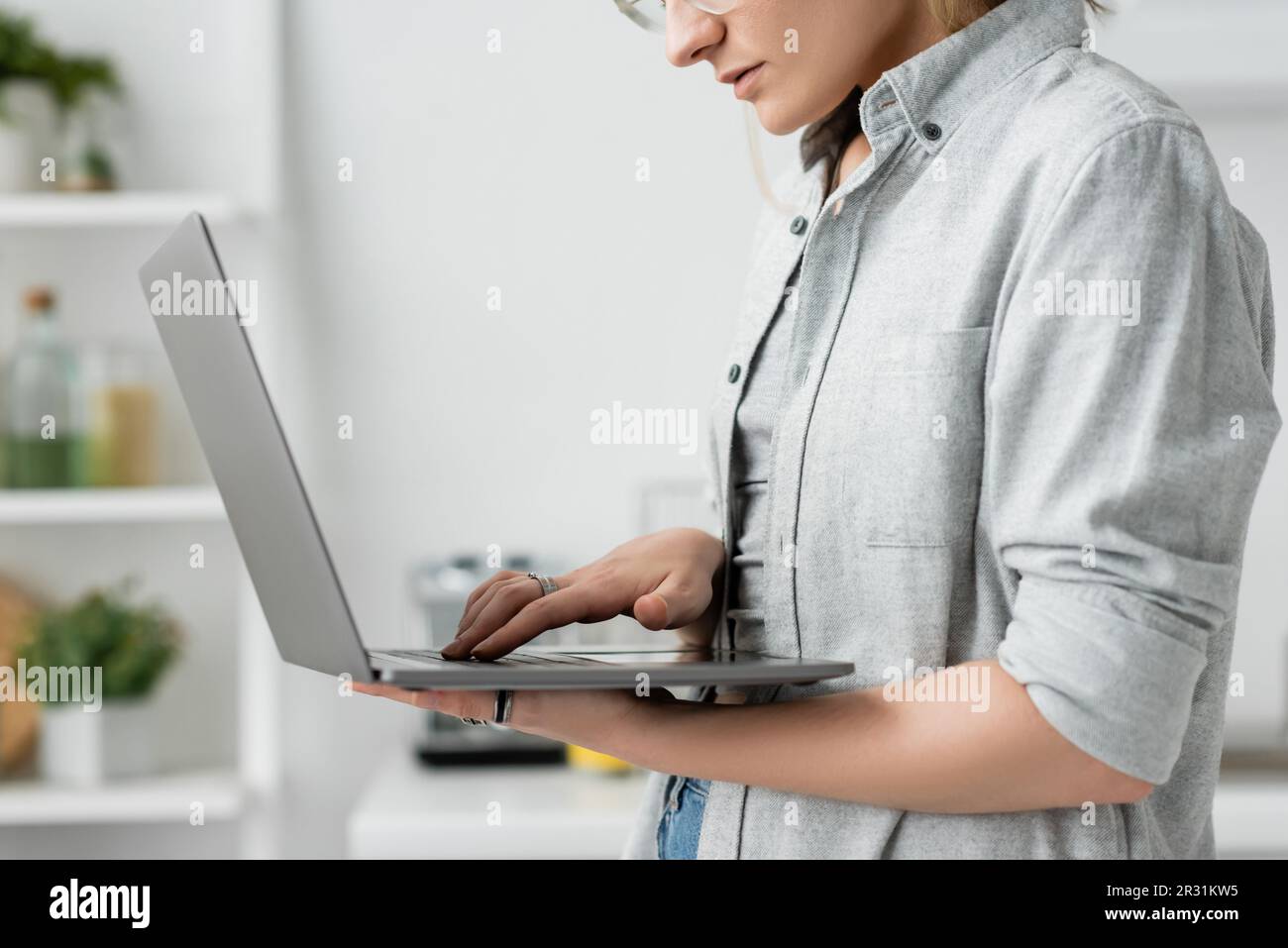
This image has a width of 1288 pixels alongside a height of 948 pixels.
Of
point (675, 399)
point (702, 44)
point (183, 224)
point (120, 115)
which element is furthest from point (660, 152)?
point (183, 224)

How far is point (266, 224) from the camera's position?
1775 mm

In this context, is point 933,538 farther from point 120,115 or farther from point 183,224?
point 120,115

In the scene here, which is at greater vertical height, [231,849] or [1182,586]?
[1182,586]

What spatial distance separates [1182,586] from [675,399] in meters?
1.35

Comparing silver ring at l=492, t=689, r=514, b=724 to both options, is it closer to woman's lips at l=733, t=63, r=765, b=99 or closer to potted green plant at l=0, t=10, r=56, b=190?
woman's lips at l=733, t=63, r=765, b=99

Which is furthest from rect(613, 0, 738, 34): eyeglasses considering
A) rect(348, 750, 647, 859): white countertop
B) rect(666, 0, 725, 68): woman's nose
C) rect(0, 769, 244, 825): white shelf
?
rect(0, 769, 244, 825): white shelf

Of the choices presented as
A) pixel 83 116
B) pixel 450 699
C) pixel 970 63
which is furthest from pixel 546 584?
pixel 83 116

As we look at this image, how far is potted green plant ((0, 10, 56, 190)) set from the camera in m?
1.70

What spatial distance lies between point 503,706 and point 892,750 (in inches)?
7.2

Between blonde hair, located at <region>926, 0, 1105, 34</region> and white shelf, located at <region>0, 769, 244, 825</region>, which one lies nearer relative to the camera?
blonde hair, located at <region>926, 0, 1105, 34</region>

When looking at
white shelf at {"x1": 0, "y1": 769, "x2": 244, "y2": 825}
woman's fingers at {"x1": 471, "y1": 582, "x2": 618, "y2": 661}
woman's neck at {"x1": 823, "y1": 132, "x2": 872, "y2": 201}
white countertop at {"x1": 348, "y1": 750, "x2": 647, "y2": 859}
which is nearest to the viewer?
woman's fingers at {"x1": 471, "y1": 582, "x2": 618, "y2": 661}

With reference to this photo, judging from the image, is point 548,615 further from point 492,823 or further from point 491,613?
point 492,823

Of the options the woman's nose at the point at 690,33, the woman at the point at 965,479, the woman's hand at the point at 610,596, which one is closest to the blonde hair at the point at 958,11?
the woman at the point at 965,479

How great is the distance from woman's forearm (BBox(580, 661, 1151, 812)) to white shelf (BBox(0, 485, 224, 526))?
1.21 meters
